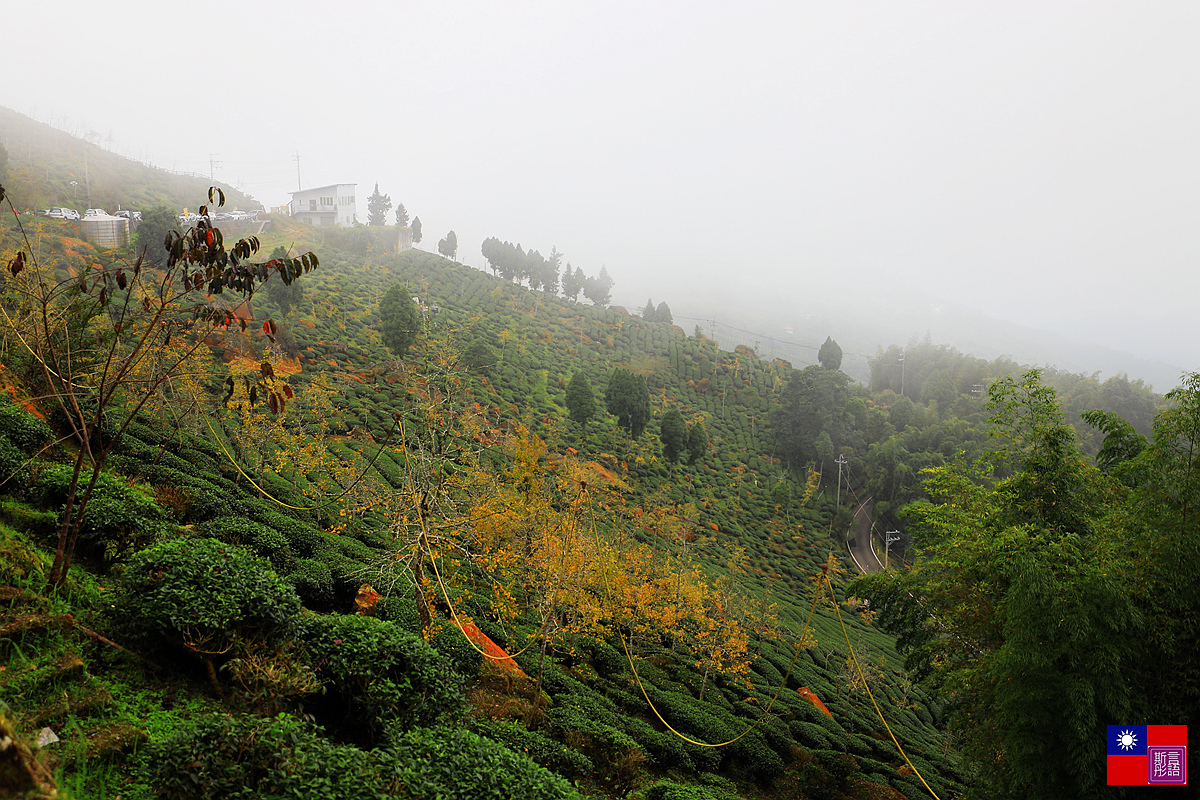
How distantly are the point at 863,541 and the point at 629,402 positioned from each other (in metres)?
22.4

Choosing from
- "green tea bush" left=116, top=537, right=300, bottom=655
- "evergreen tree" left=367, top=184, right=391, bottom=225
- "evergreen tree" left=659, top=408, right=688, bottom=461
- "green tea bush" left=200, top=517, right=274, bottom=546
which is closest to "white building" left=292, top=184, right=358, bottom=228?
"evergreen tree" left=367, top=184, right=391, bottom=225

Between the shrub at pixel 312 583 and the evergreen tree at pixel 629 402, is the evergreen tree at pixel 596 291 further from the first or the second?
the shrub at pixel 312 583

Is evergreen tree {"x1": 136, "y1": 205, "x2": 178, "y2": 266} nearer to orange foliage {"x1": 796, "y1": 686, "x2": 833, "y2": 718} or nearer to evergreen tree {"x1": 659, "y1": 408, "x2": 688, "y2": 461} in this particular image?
evergreen tree {"x1": 659, "y1": 408, "x2": 688, "y2": 461}

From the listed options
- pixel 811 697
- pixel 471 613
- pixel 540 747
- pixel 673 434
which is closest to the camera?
pixel 540 747

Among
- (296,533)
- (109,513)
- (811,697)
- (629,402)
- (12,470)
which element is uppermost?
(12,470)

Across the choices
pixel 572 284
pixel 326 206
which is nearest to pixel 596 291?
pixel 572 284

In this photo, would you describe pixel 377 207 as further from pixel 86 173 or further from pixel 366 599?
pixel 366 599

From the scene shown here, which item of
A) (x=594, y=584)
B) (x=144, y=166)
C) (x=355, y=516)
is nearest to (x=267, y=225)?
(x=144, y=166)

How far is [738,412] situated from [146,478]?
5006 centimetres

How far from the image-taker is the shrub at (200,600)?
18.8 ft

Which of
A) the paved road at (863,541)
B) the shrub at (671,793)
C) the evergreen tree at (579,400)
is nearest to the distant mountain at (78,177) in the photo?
the evergreen tree at (579,400)

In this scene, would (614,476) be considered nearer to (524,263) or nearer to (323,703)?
(323,703)

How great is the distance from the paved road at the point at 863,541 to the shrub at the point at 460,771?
38.5m

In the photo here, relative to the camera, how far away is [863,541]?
43750mm
